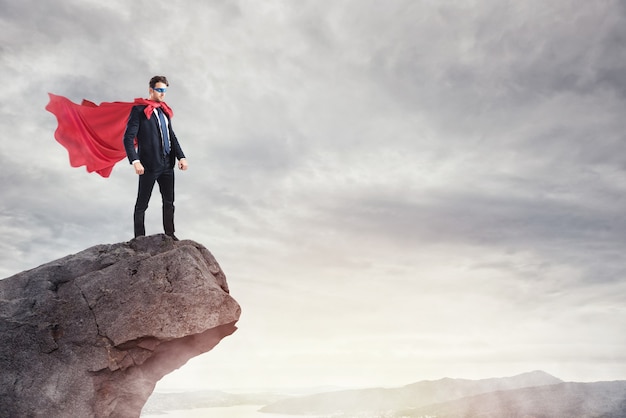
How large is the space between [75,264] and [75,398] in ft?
12.7

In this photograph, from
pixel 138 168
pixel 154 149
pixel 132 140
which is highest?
pixel 132 140

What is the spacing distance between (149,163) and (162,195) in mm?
1101

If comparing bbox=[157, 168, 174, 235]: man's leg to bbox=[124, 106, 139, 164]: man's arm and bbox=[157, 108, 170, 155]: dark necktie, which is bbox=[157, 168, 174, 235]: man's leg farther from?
bbox=[124, 106, 139, 164]: man's arm

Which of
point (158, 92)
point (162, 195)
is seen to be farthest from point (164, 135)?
point (162, 195)

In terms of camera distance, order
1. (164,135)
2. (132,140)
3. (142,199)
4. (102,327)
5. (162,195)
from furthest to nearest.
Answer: (162,195), (164,135), (142,199), (132,140), (102,327)

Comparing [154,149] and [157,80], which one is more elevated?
[157,80]

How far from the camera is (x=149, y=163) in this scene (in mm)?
14781

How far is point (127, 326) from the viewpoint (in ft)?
41.6

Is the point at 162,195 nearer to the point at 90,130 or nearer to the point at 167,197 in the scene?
the point at 167,197

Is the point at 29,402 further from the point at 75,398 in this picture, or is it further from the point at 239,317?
the point at 239,317

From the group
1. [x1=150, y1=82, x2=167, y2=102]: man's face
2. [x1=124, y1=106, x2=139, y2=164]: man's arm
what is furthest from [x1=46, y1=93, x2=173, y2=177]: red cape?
[x1=150, y1=82, x2=167, y2=102]: man's face

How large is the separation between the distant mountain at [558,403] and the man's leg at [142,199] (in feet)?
218

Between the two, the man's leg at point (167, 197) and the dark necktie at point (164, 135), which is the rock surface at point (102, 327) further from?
the dark necktie at point (164, 135)

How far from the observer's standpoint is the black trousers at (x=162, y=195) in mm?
14727
